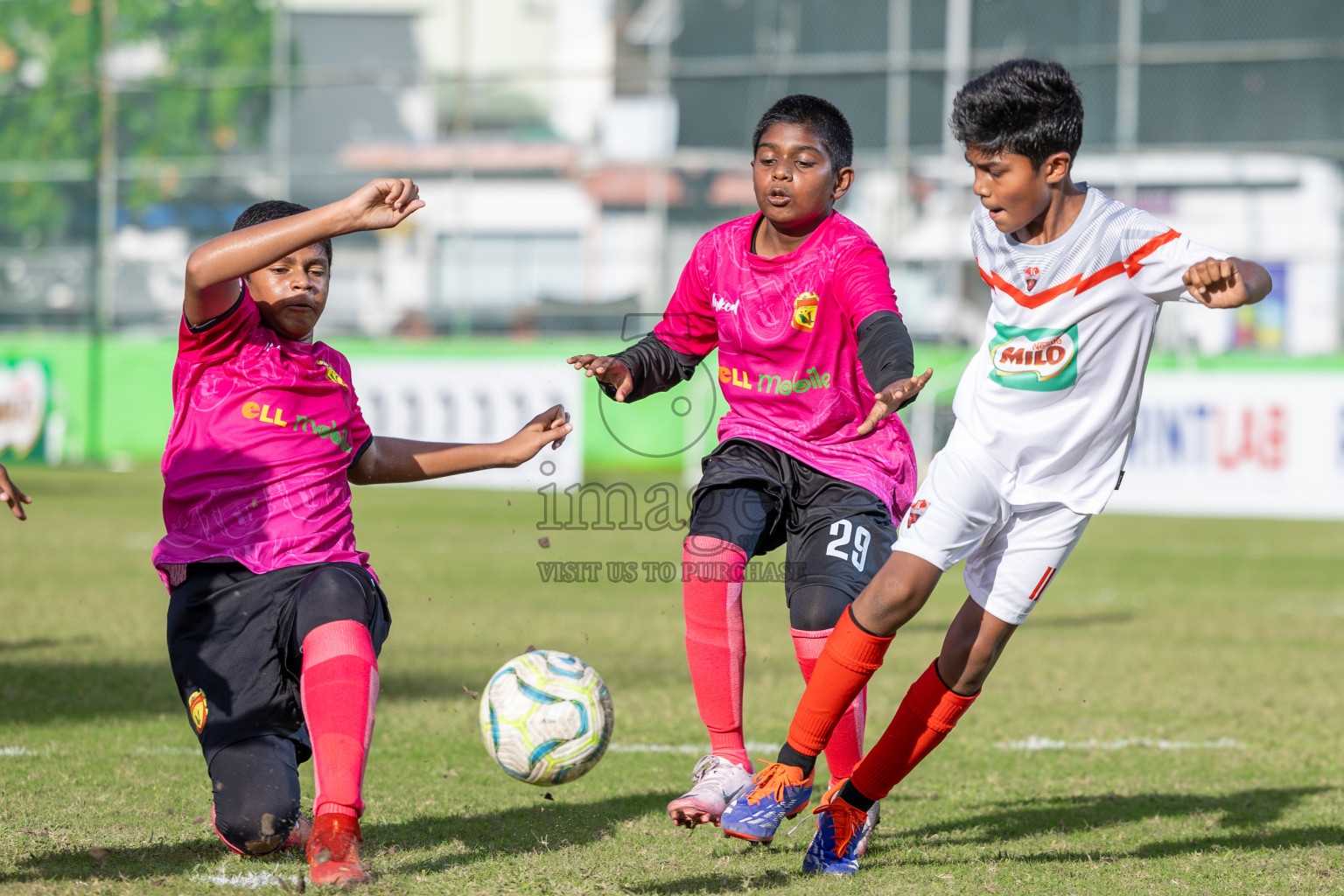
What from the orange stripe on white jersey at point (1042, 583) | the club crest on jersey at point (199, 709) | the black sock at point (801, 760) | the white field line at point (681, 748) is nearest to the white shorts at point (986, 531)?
the orange stripe on white jersey at point (1042, 583)

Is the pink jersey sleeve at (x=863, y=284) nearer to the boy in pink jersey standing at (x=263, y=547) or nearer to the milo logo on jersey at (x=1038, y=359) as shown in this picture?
the milo logo on jersey at (x=1038, y=359)

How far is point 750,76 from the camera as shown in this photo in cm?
1972

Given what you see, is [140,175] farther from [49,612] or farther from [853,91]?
[49,612]

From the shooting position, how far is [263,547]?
354 centimetres

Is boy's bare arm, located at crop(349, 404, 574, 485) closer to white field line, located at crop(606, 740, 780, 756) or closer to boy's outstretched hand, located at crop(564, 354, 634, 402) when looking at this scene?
boy's outstretched hand, located at crop(564, 354, 634, 402)

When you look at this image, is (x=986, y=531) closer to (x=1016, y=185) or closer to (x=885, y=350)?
(x=885, y=350)

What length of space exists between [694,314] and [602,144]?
54.2 feet

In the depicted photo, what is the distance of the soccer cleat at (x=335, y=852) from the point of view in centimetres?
308

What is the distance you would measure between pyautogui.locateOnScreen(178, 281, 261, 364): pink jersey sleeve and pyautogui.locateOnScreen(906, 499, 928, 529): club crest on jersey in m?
1.65

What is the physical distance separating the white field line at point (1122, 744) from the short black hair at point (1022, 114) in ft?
8.21

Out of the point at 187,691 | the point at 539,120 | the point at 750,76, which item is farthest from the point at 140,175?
the point at 187,691

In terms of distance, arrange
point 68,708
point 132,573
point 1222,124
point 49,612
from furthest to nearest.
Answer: point 1222,124, point 132,573, point 49,612, point 68,708

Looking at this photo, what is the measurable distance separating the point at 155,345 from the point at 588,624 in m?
13.7

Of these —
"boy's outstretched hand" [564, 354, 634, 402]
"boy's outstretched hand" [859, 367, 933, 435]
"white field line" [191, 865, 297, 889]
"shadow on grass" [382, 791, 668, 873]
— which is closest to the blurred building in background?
"boy's outstretched hand" [564, 354, 634, 402]
